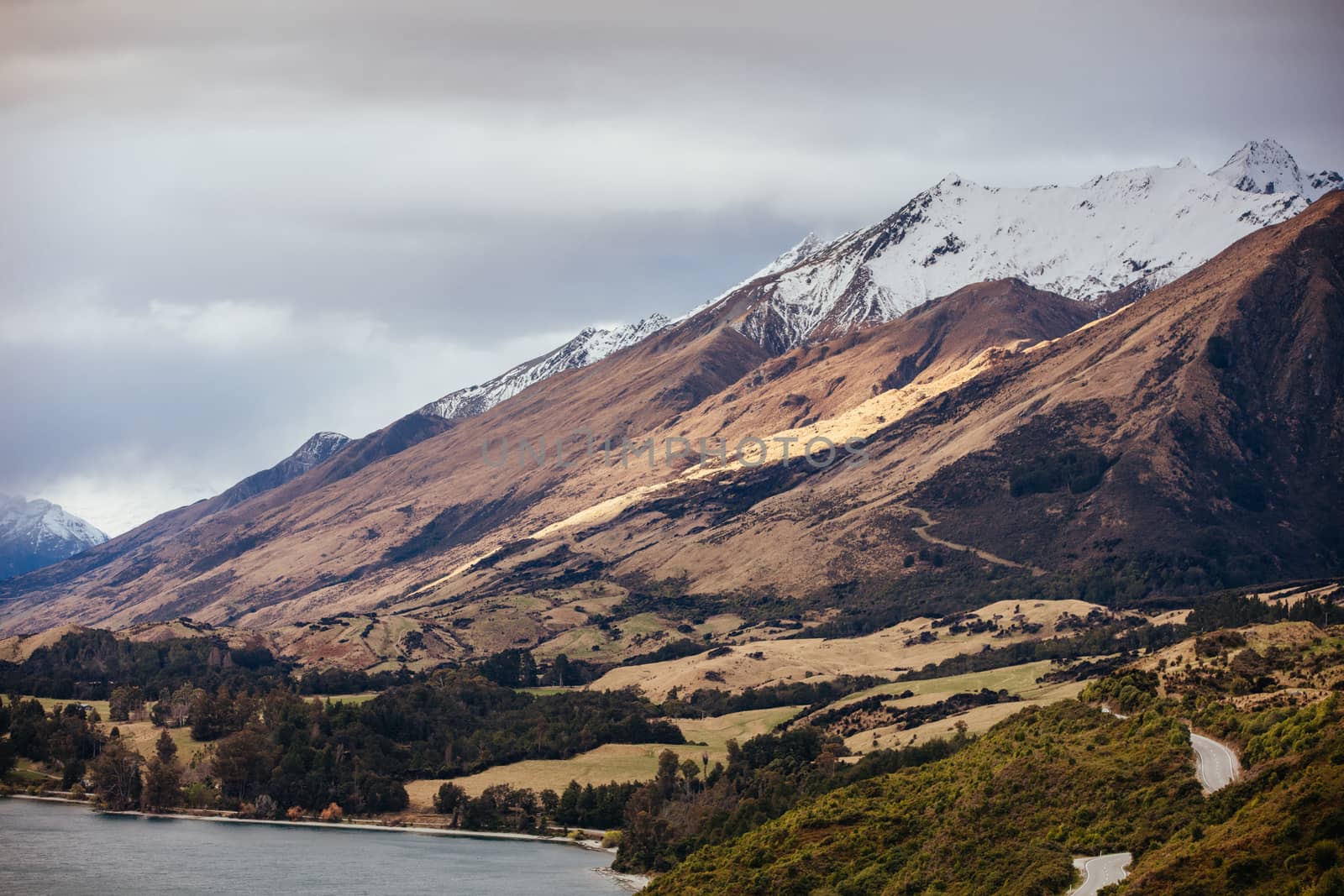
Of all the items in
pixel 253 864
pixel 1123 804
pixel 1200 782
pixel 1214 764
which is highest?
pixel 1214 764

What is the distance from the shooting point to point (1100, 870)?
3214 inches

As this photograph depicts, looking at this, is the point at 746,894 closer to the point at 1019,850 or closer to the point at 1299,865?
the point at 1019,850

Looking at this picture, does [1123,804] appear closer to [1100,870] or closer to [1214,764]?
[1214,764]

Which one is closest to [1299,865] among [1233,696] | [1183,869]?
[1183,869]

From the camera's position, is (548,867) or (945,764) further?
(548,867)

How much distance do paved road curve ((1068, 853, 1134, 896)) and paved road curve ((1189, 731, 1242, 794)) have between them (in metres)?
6.77

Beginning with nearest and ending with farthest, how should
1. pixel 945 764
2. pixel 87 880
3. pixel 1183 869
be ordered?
pixel 1183 869 < pixel 945 764 < pixel 87 880

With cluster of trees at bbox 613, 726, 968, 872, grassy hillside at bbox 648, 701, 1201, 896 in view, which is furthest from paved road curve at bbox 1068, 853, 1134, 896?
cluster of trees at bbox 613, 726, 968, 872

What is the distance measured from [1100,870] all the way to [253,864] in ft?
385

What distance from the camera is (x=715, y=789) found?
651 feet

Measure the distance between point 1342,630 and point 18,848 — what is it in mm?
135942

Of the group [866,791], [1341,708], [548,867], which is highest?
[1341,708]

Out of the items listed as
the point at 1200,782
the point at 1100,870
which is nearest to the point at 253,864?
the point at 1100,870

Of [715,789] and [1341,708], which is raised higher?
[1341,708]
